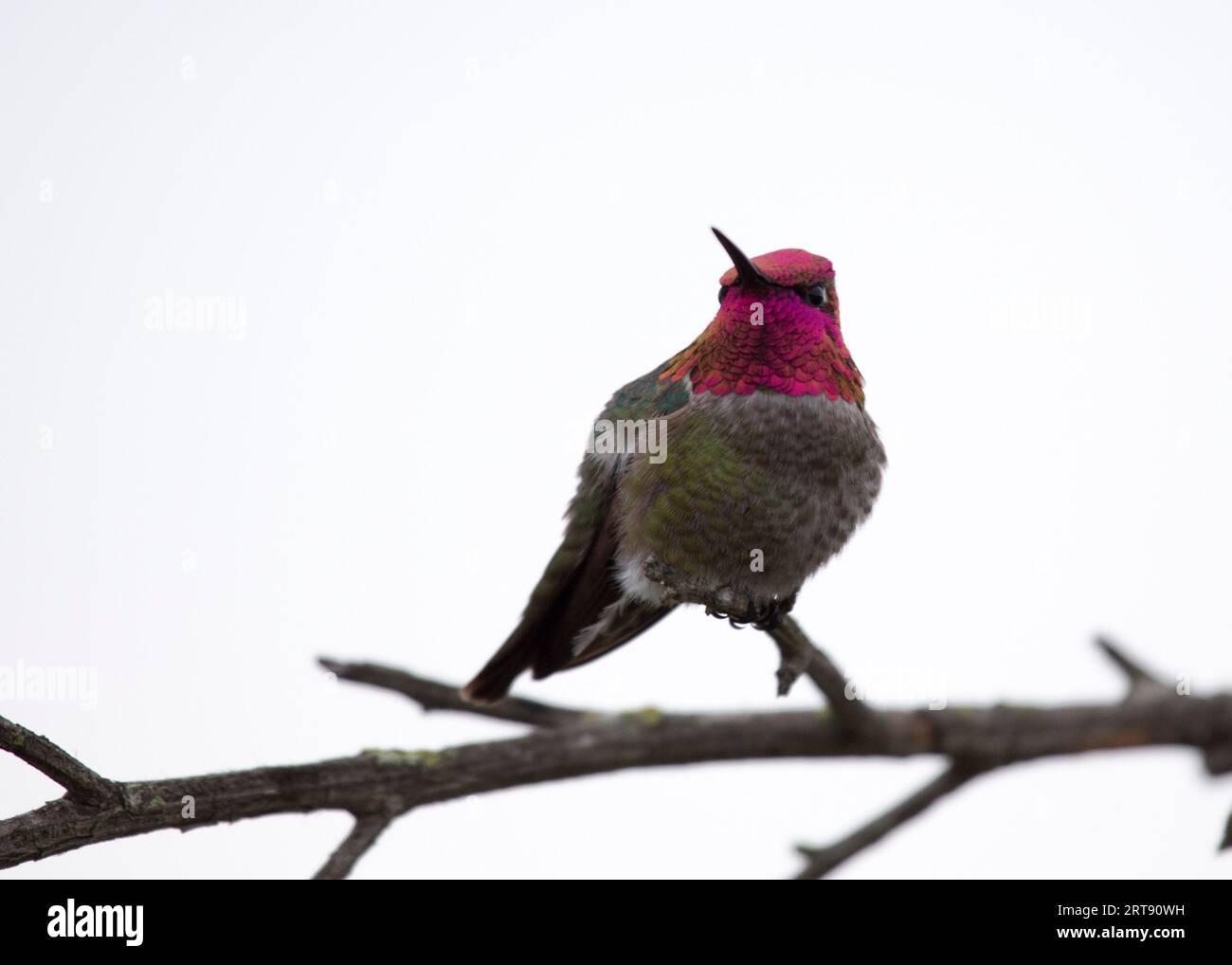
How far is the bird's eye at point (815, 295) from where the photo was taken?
4664 mm

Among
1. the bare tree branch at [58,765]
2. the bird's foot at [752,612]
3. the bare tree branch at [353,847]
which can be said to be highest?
the bird's foot at [752,612]

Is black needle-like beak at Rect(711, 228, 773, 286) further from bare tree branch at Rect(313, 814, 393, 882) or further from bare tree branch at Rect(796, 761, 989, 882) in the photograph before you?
bare tree branch at Rect(313, 814, 393, 882)

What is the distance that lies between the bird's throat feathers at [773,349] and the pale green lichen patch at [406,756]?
1795mm

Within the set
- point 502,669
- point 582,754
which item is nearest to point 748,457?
point 582,754

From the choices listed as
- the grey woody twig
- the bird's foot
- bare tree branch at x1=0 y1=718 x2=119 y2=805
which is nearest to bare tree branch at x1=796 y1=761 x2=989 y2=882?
the grey woody twig

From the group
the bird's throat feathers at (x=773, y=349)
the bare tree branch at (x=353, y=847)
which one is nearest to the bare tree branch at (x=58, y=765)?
the bare tree branch at (x=353, y=847)

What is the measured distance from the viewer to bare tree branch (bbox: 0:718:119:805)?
129 inches

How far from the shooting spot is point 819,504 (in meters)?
4.96

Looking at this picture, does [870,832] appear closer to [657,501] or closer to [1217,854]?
[1217,854]

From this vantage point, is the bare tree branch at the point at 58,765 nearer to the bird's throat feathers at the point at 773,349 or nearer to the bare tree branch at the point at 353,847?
the bare tree branch at the point at 353,847

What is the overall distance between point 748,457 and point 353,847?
80.2 inches

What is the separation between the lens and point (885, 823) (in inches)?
148

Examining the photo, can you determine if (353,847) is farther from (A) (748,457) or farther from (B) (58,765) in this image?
(A) (748,457)

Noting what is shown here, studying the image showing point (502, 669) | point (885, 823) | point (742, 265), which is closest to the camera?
point (885, 823)
